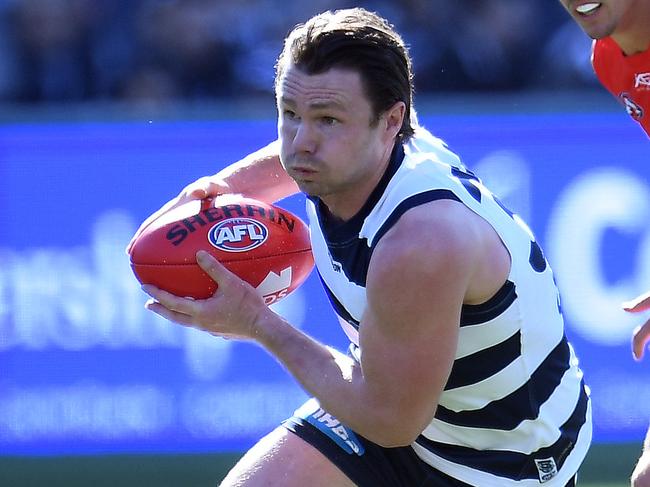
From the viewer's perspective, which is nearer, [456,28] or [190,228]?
[190,228]

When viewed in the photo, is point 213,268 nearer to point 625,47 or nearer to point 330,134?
point 330,134

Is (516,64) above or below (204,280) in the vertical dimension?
above

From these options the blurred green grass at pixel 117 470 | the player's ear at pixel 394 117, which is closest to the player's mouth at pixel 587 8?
the player's ear at pixel 394 117

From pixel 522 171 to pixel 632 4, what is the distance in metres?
1.97

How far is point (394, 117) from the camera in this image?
3.44 meters

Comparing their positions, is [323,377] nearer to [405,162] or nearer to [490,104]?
[405,162]

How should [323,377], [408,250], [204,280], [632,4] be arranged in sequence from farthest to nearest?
[632,4], [204,280], [323,377], [408,250]

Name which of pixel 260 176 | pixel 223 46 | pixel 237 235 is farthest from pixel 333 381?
pixel 223 46

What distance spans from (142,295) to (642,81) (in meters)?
2.67

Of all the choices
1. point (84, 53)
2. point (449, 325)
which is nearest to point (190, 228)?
point (449, 325)

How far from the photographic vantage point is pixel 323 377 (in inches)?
134

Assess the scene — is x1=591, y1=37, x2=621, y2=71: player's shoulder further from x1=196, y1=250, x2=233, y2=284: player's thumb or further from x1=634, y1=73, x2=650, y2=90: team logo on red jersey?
x1=196, y1=250, x2=233, y2=284: player's thumb

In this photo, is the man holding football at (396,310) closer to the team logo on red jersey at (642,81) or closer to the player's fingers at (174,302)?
the player's fingers at (174,302)

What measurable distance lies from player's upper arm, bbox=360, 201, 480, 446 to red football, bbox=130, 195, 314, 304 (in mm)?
626
